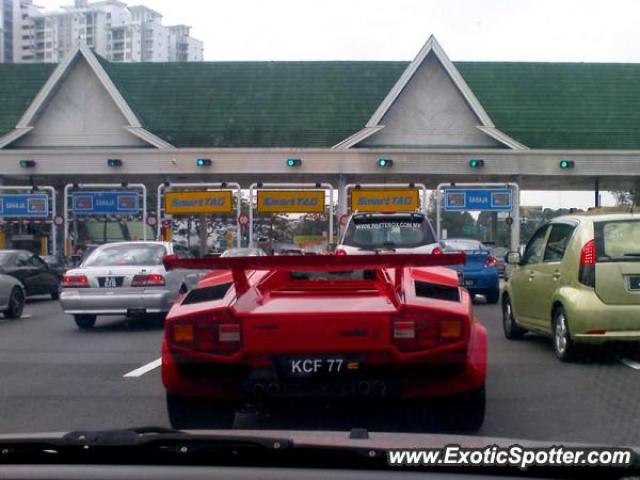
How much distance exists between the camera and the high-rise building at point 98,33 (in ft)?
529

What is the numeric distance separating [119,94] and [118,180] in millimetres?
3643

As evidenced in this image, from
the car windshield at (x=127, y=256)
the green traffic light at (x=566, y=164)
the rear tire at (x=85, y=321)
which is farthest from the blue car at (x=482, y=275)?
the green traffic light at (x=566, y=164)

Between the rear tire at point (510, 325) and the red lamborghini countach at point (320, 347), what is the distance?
20.5ft

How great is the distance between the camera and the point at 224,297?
654 centimetres

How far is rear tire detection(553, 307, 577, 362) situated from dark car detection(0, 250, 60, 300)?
13238mm

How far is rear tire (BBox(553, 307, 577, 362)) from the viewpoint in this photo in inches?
399

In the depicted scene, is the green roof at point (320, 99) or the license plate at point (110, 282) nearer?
the license plate at point (110, 282)

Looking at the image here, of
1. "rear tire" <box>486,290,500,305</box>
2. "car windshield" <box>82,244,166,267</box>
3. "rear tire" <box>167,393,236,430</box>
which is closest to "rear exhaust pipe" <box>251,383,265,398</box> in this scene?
"rear tire" <box>167,393,236,430</box>

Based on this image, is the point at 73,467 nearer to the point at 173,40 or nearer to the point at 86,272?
the point at 86,272

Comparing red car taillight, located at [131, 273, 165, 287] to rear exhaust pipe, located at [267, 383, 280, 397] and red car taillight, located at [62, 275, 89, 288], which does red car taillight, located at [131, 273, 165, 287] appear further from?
rear exhaust pipe, located at [267, 383, 280, 397]

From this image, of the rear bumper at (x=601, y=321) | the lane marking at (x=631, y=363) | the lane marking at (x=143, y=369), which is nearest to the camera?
the rear bumper at (x=601, y=321)

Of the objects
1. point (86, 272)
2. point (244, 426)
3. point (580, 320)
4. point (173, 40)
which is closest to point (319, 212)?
point (86, 272)

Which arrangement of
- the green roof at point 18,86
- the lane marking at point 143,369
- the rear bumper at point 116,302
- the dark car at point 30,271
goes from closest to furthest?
the lane marking at point 143,369, the rear bumper at point 116,302, the dark car at point 30,271, the green roof at point 18,86

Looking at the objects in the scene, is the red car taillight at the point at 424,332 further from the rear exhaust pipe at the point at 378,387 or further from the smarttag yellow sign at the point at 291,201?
the smarttag yellow sign at the point at 291,201
